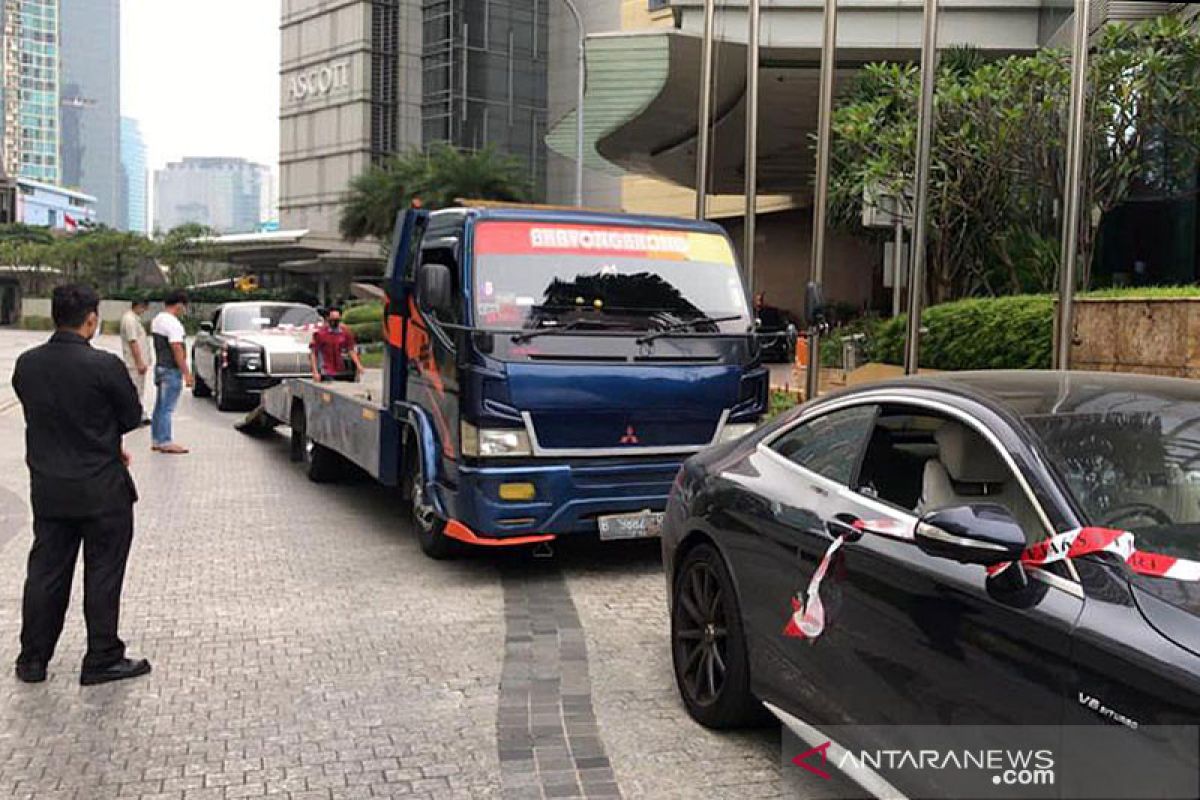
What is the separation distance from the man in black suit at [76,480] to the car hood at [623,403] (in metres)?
2.37

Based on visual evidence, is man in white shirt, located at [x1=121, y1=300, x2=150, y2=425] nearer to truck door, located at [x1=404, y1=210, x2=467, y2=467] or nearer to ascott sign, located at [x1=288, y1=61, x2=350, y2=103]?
truck door, located at [x1=404, y1=210, x2=467, y2=467]

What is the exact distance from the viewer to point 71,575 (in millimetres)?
4961

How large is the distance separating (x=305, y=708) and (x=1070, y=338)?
8788 millimetres

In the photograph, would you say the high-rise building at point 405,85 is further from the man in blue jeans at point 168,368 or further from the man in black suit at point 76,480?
the man in black suit at point 76,480

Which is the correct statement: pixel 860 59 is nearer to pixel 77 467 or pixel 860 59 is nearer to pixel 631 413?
pixel 631 413

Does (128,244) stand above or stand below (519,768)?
above

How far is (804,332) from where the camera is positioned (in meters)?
7.82

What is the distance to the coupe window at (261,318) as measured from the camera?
18594 mm

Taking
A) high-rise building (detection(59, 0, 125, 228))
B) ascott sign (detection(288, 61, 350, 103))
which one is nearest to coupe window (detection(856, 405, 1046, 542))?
ascott sign (detection(288, 61, 350, 103))

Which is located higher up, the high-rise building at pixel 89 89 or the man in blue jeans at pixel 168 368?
the high-rise building at pixel 89 89

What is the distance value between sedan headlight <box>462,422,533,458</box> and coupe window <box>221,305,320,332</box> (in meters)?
12.8

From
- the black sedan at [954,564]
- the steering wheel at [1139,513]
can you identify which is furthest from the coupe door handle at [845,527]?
the steering wheel at [1139,513]

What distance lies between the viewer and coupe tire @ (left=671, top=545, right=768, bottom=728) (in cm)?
424

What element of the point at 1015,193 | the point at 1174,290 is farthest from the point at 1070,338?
the point at 1015,193
